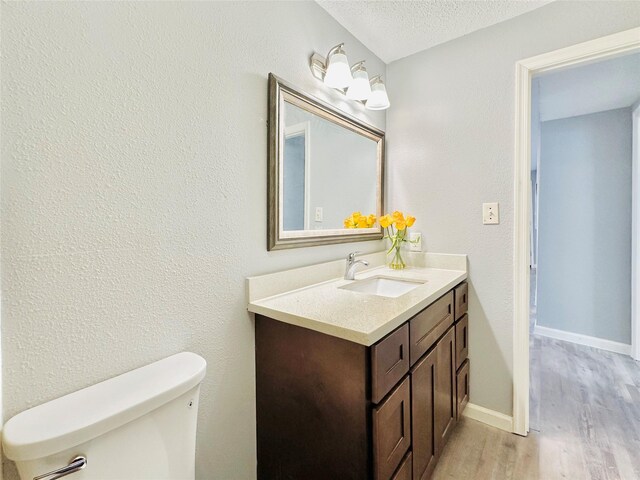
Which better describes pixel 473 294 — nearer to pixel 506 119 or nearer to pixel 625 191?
pixel 506 119

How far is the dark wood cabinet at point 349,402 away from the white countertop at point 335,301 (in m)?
0.04

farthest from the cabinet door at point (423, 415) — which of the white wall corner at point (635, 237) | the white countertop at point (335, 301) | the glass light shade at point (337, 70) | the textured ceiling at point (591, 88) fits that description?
the white wall corner at point (635, 237)

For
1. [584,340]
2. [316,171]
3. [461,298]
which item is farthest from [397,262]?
[584,340]

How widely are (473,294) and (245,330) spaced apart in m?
1.32

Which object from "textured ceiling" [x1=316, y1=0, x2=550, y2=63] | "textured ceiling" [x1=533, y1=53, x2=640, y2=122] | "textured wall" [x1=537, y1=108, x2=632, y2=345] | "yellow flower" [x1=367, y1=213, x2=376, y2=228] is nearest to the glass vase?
"yellow flower" [x1=367, y1=213, x2=376, y2=228]

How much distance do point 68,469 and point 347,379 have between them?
2.15ft

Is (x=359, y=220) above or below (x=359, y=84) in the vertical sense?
below

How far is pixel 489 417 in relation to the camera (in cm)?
170

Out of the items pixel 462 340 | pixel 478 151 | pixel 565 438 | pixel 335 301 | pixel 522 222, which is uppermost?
pixel 478 151

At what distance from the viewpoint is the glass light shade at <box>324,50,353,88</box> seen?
1410mm

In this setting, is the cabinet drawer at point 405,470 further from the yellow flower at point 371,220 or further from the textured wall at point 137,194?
the yellow flower at point 371,220

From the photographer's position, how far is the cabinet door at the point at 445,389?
130 cm

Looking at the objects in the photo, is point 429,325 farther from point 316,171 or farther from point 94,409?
point 94,409

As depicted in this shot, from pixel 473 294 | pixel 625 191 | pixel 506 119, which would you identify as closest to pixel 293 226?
pixel 473 294
